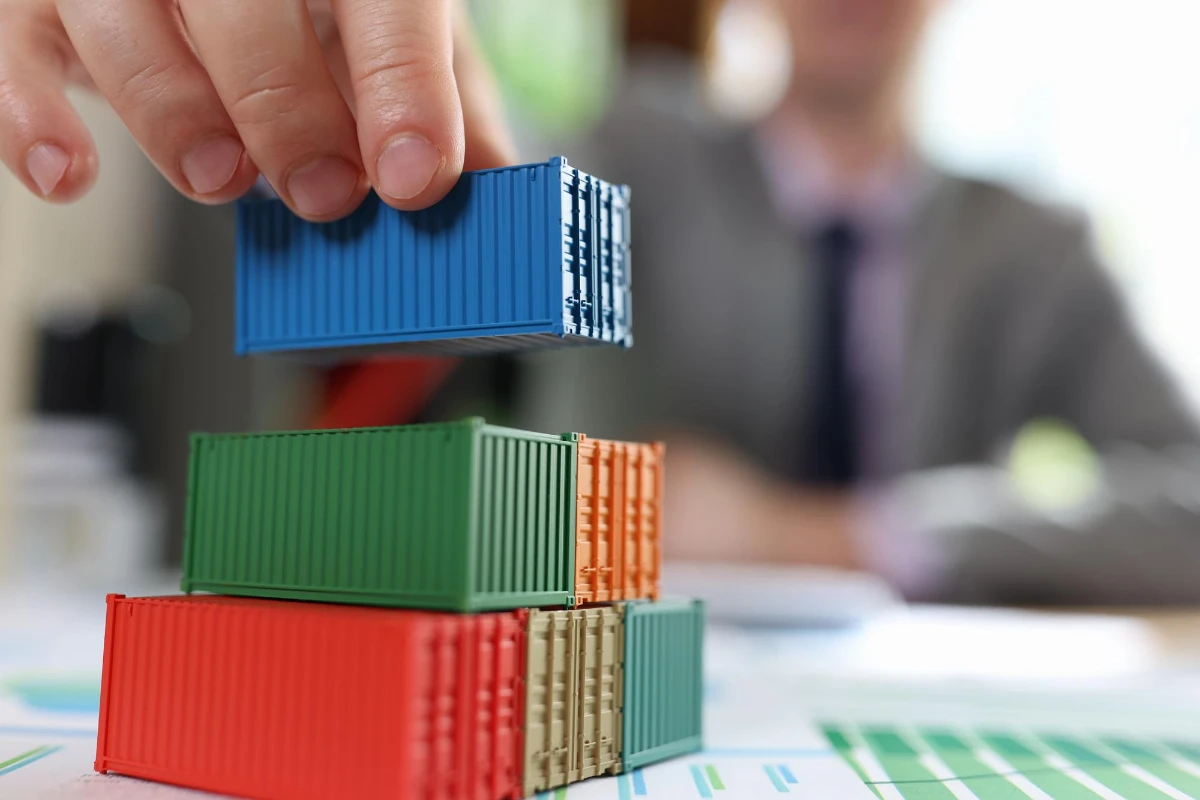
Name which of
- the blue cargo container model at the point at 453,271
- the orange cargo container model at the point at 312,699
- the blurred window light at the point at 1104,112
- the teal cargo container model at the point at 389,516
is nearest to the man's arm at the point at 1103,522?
the blurred window light at the point at 1104,112

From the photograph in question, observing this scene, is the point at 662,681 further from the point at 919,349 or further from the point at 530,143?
the point at 919,349

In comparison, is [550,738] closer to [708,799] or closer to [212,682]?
[708,799]

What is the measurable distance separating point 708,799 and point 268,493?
2307 mm

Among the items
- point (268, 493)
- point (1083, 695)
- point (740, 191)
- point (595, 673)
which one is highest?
point (740, 191)

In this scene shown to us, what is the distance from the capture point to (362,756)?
3.36 meters

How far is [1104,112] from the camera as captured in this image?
16.3 metres

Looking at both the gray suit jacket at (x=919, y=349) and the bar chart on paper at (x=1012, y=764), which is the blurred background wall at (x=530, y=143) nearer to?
the gray suit jacket at (x=919, y=349)

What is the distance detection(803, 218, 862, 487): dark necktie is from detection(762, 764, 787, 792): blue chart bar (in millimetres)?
8340

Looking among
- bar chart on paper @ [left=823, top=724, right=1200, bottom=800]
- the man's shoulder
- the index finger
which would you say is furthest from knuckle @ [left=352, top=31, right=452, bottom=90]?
the man's shoulder

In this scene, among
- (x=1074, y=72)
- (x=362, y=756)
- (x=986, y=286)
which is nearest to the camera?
(x=362, y=756)

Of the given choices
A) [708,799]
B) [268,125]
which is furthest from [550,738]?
[268,125]

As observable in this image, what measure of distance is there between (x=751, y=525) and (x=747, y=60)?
907cm

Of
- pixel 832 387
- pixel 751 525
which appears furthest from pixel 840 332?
pixel 751 525

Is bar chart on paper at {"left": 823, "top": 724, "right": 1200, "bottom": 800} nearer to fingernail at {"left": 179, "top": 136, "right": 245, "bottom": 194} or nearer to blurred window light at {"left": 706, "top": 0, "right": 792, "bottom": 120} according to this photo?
fingernail at {"left": 179, "top": 136, "right": 245, "bottom": 194}
